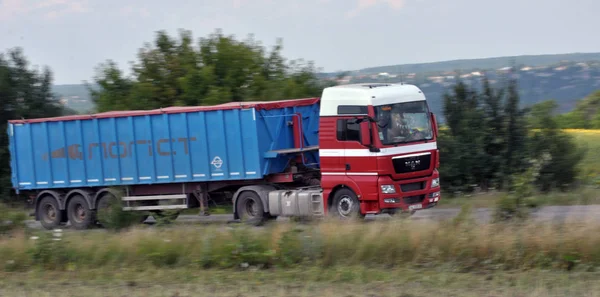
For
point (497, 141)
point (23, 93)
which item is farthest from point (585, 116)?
point (23, 93)

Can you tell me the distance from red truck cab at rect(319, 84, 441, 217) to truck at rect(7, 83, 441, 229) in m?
0.02

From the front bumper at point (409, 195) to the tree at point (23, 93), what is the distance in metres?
17.6

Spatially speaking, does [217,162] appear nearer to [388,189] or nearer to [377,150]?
[377,150]

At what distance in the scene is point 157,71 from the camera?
28.2 meters

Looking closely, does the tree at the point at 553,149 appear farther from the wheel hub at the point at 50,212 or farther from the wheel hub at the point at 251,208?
the wheel hub at the point at 50,212

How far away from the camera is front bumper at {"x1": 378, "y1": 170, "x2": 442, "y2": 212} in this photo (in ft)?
51.2

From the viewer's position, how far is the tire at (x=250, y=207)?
17.4m

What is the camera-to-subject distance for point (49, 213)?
67.9 ft

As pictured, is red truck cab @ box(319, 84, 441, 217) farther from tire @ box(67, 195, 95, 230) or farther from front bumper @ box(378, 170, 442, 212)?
tire @ box(67, 195, 95, 230)

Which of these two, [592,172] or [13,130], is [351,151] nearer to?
[13,130]

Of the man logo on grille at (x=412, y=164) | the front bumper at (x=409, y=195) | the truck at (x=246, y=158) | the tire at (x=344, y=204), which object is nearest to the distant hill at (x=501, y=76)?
the truck at (x=246, y=158)

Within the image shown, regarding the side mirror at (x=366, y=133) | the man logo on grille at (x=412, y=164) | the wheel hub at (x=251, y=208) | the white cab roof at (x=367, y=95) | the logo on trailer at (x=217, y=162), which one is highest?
the white cab roof at (x=367, y=95)

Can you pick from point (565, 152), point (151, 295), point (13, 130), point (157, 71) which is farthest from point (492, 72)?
point (151, 295)

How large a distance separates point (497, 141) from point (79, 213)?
11980 millimetres
